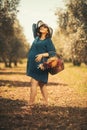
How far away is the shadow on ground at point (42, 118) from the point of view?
814 cm

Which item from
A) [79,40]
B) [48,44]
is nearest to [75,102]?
[48,44]

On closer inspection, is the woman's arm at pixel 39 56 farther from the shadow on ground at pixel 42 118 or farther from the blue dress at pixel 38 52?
the shadow on ground at pixel 42 118

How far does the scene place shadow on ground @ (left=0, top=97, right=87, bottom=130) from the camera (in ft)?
26.7

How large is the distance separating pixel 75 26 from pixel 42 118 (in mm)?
21287

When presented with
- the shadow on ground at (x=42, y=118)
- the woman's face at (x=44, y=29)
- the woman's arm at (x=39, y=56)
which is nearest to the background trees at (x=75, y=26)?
the shadow on ground at (x=42, y=118)

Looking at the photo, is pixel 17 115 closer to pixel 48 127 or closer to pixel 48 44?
pixel 48 127

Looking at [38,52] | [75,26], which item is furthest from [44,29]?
[75,26]

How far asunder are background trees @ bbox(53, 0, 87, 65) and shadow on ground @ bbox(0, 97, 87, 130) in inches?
724

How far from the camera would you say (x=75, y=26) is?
29.7 meters

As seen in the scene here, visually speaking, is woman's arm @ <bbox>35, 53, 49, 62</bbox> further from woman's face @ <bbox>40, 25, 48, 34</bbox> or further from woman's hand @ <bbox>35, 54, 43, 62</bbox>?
woman's face @ <bbox>40, 25, 48, 34</bbox>

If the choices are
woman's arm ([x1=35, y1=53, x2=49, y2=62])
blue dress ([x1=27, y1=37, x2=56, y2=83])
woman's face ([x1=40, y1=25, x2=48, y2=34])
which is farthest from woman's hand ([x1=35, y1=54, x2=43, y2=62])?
woman's face ([x1=40, y1=25, x2=48, y2=34])

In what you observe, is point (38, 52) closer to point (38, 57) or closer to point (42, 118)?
point (38, 57)

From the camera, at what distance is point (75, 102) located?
12672mm

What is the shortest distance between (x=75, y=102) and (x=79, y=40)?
56.9 ft
